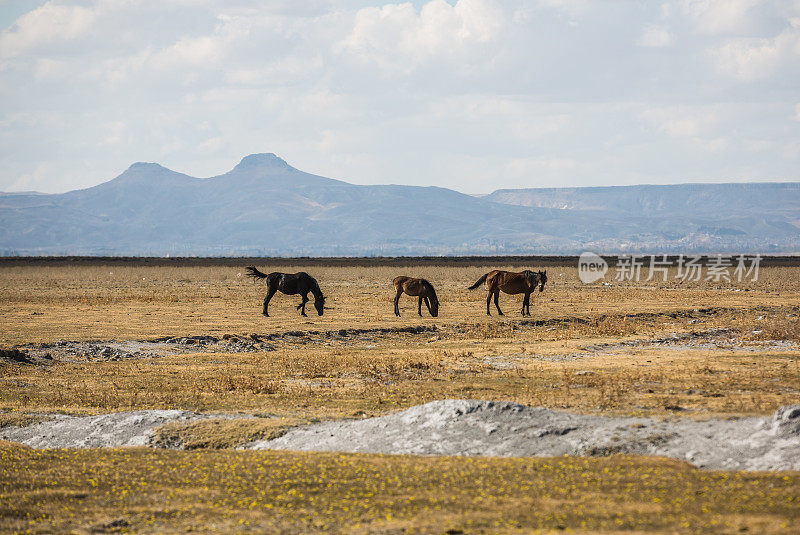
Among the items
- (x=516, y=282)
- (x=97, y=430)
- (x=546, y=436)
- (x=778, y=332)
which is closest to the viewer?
(x=546, y=436)

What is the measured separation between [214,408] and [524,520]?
31.8ft

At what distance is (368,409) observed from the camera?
18.1 metres

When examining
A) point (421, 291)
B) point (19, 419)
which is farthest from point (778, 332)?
point (19, 419)

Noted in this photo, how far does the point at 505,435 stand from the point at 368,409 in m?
3.99

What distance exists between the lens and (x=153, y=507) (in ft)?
37.9

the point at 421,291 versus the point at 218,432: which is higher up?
the point at 421,291

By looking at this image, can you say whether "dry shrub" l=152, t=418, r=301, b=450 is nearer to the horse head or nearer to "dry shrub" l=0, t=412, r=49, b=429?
"dry shrub" l=0, t=412, r=49, b=429

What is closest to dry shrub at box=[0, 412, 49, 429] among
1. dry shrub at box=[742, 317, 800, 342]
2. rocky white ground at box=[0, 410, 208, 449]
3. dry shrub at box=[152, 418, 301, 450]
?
rocky white ground at box=[0, 410, 208, 449]

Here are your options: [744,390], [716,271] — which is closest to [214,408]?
[744,390]

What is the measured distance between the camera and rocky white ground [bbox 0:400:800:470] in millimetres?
13297

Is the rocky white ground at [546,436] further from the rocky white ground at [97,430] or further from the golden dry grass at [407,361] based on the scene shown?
the rocky white ground at [97,430]

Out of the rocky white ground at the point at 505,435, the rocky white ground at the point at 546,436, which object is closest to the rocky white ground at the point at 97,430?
the rocky white ground at the point at 505,435

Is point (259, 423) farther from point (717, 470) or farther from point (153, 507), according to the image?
point (717, 470)

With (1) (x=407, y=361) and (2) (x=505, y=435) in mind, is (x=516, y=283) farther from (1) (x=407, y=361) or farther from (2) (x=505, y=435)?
(2) (x=505, y=435)
